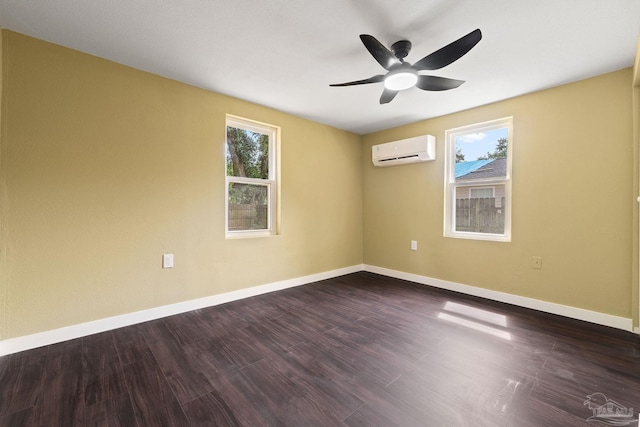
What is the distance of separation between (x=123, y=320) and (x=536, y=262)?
4174mm

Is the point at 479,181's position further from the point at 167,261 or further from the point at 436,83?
the point at 167,261

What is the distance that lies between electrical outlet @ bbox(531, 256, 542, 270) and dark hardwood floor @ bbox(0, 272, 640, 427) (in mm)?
529

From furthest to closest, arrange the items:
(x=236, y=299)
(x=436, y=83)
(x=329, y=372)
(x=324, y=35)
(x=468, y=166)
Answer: (x=468, y=166)
(x=236, y=299)
(x=436, y=83)
(x=324, y=35)
(x=329, y=372)

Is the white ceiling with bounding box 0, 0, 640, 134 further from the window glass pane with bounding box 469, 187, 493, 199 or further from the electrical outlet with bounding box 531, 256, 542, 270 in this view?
the electrical outlet with bounding box 531, 256, 542, 270

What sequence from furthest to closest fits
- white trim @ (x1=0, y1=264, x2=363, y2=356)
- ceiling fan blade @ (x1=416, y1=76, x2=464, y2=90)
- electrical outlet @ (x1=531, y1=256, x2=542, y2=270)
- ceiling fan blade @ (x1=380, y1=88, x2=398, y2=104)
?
1. electrical outlet @ (x1=531, y1=256, x2=542, y2=270)
2. ceiling fan blade @ (x1=380, y1=88, x2=398, y2=104)
3. ceiling fan blade @ (x1=416, y1=76, x2=464, y2=90)
4. white trim @ (x1=0, y1=264, x2=363, y2=356)

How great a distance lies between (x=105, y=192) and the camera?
2.28 meters

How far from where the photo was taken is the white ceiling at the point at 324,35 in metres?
1.69

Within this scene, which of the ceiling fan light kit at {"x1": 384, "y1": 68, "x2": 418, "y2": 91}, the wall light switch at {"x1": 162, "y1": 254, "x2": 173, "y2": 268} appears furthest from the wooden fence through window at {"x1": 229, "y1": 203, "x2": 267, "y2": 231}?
the ceiling fan light kit at {"x1": 384, "y1": 68, "x2": 418, "y2": 91}

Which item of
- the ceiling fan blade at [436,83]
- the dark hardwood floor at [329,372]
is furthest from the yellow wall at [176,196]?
the ceiling fan blade at [436,83]

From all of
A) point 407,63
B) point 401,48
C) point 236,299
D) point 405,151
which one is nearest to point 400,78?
point 407,63

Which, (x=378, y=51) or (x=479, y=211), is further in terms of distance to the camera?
(x=479, y=211)

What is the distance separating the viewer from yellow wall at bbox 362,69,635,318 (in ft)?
7.79

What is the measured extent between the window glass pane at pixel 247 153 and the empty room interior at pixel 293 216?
0.03m

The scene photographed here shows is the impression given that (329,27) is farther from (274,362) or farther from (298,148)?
(274,362)
